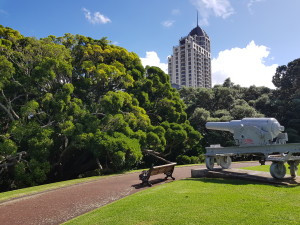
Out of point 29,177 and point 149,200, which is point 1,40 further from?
point 149,200

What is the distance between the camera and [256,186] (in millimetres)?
7801

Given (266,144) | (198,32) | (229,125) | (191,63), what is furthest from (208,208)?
(198,32)

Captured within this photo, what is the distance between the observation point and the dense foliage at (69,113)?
1373 cm

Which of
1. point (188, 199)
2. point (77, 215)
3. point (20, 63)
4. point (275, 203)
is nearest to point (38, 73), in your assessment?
point (20, 63)

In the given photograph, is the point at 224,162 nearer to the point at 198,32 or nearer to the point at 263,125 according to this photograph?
the point at 263,125

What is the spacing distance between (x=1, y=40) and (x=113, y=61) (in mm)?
7346

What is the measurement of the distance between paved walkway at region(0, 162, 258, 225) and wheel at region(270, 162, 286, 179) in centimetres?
386

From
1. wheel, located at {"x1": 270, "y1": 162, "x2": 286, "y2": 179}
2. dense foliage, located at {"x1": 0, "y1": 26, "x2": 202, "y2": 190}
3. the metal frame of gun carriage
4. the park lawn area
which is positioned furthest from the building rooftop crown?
the park lawn area

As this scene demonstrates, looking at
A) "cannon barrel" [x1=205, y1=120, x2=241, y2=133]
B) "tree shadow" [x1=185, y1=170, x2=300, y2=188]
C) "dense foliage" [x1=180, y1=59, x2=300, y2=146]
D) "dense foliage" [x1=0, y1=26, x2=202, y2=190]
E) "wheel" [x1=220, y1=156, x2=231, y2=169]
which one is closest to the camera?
"tree shadow" [x1=185, y1=170, x2=300, y2=188]

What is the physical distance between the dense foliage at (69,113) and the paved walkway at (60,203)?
4.66m

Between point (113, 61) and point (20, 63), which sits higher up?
point (113, 61)

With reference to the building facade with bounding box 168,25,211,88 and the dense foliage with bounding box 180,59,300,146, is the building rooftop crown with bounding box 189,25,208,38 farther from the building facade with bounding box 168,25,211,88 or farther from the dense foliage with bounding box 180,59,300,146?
the dense foliage with bounding box 180,59,300,146

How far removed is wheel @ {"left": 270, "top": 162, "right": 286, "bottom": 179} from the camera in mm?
→ 8391

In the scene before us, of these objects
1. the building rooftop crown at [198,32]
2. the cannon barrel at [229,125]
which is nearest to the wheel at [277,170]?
the cannon barrel at [229,125]
